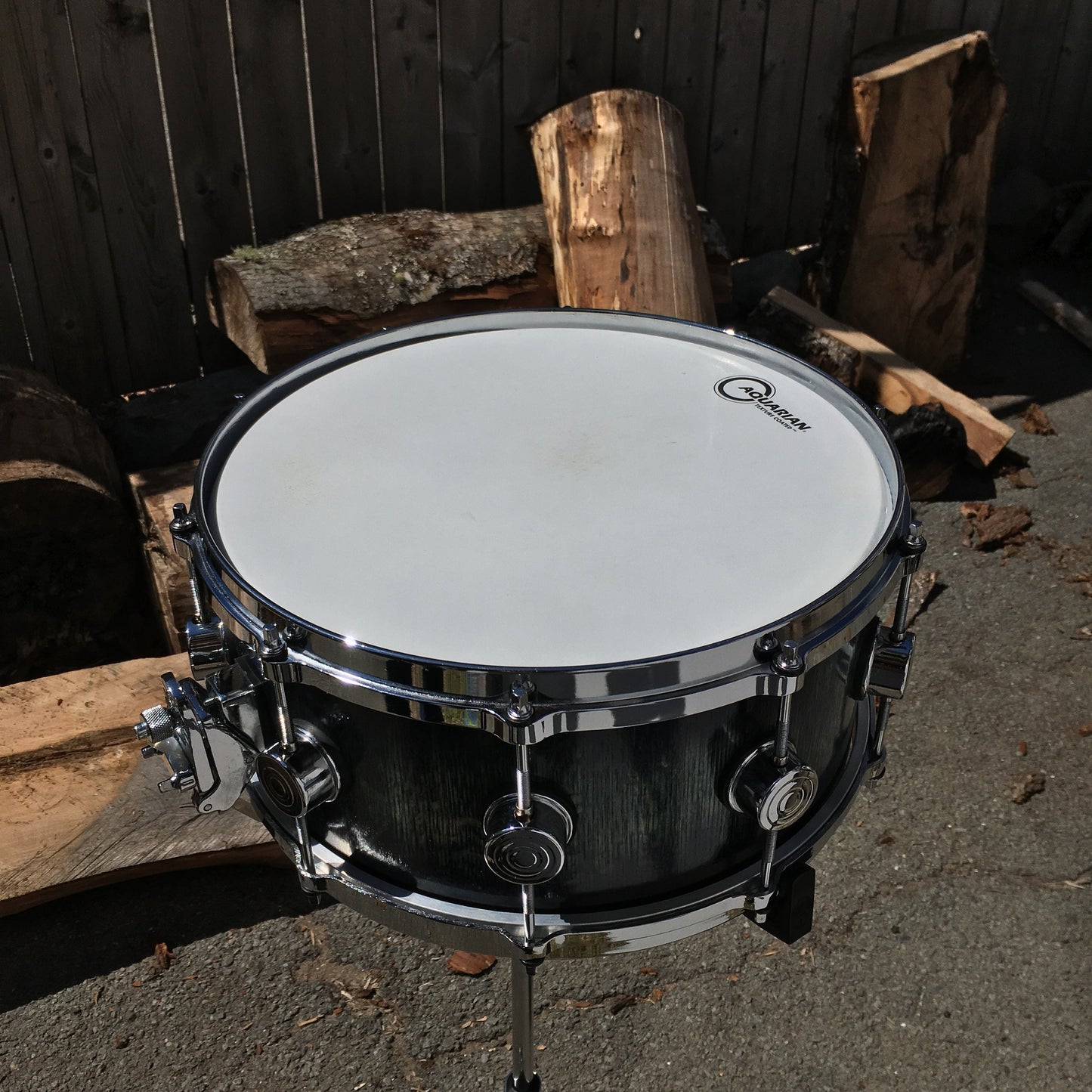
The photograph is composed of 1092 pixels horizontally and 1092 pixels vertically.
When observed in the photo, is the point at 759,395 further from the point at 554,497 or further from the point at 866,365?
the point at 866,365

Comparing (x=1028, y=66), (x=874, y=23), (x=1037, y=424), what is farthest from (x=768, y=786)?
(x=1028, y=66)

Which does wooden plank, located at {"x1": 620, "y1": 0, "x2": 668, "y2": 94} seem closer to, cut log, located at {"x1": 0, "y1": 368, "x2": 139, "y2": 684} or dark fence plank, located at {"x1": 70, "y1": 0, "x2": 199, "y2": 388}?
dark fence plank, located at {"x1": 70, "y1": 0, "x2": 199, "y2": 388}

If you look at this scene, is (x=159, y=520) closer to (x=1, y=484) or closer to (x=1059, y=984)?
(x=1, y=484)

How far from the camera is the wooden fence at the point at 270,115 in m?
3.53

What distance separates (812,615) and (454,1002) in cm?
149

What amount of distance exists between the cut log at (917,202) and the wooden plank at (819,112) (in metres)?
0.32

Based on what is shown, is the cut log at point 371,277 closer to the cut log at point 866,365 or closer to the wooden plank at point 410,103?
the wooden plank at point 410,103

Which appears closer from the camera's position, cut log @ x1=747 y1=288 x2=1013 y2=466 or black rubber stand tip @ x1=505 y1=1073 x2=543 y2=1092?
black rubber stand tip @ x1=505 y1=1073 x2=543 y2=1092

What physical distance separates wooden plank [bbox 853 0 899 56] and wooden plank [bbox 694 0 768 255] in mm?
525

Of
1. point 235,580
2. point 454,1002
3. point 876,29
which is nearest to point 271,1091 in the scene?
point 454,1002

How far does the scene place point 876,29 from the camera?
16.2 feet

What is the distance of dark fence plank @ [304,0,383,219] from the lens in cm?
381

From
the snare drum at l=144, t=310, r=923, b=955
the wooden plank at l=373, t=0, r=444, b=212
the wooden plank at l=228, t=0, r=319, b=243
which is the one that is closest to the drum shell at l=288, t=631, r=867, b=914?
the snare drum at l=144, t=310, r=923, b=955

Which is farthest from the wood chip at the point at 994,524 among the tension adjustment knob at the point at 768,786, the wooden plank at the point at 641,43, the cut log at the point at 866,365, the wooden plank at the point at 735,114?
the tension adjustment knob at the point at 768,786
